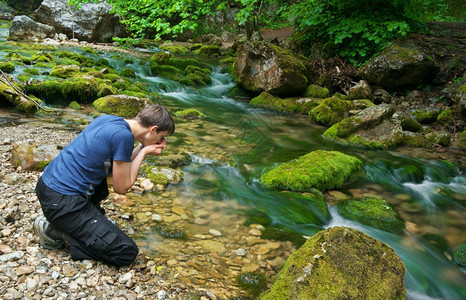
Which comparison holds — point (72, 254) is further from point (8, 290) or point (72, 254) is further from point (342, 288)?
point (342, 288)

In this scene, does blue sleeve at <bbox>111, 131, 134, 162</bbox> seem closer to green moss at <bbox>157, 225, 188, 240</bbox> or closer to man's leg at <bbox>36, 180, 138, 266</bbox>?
man's leg at <bbox>36, 180, 138, 266</bbox>

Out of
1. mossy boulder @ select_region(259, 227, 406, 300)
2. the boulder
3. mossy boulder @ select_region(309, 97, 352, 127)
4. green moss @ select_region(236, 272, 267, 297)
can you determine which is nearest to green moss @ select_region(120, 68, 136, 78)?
mossy boulder @ select_region(309, 97, 352, 127)

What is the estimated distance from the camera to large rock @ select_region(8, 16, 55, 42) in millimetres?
18516

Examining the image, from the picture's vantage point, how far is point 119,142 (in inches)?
107

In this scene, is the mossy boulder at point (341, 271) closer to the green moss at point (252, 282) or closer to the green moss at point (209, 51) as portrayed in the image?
the green moss at point (252, 282)

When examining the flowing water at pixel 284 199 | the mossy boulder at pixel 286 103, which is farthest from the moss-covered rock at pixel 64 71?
the mossy boulder at pixel 286 103

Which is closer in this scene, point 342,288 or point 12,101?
point 342,288

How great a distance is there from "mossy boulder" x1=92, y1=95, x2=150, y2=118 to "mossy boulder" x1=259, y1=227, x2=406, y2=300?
6931mm

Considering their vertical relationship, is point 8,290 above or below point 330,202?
above

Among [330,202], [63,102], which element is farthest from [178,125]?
[330,202]

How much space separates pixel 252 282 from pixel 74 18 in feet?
76.6

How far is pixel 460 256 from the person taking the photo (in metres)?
4.19

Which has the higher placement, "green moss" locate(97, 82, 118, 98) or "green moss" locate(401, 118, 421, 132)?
"green moss" locate(97, 82, 118, 98)

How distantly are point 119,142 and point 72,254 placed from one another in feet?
3.54
